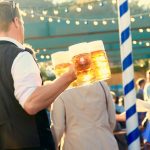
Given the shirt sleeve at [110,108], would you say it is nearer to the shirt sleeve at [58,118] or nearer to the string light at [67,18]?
the shirt sleeve at [58,118]

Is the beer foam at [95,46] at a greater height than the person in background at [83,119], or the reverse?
the beer foam at [95,46]

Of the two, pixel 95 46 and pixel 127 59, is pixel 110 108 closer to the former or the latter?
pixel 127 59

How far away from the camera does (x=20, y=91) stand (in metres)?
2.18

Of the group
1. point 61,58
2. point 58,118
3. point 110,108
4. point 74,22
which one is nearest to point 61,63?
point 61,58

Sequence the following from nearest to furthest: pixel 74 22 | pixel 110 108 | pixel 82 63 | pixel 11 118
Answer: pixel 82 63 < pixel 11 118 < pixel 110 108 < pixel 74 22

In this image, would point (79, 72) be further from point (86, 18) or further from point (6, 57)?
point (86, 18)

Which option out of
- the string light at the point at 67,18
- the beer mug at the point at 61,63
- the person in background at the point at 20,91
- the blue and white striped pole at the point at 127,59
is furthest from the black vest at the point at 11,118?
the string light at the point at 67,18

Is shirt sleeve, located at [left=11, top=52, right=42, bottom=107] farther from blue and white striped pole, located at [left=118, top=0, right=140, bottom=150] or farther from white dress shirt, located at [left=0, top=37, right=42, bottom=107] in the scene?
blue and white striped pole, located at [left=118, top=0, right=140, bottom=150]

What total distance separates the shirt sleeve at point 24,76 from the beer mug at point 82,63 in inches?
7.2

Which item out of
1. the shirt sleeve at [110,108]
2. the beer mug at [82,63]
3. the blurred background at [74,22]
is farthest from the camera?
the blurred background at [74,22]

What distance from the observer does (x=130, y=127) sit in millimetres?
2496

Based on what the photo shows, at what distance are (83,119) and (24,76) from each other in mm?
1287

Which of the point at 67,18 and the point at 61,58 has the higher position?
the point at 61,58

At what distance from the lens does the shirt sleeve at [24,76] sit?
217 cm
